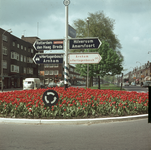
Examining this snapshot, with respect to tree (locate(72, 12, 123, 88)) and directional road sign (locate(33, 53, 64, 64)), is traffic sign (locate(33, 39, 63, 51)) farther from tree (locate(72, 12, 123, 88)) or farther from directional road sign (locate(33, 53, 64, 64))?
tree (locate(72, 12, 123, 88))

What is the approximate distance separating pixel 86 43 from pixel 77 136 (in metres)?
6.06

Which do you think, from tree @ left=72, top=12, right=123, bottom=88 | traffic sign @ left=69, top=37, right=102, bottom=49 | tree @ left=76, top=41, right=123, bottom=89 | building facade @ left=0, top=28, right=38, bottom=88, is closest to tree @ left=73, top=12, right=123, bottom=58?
tree @ left=72, top=12, right=123, bottom=88

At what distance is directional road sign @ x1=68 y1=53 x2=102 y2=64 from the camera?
10.6 metres

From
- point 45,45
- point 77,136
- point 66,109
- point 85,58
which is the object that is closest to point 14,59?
point 45,45

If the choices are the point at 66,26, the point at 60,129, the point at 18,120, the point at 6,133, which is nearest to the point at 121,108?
the point at 60,129

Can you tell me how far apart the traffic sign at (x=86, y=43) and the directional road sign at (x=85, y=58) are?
424mm

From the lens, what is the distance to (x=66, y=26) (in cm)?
1147

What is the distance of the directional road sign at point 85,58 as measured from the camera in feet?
34.8

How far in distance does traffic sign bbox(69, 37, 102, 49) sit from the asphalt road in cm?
463

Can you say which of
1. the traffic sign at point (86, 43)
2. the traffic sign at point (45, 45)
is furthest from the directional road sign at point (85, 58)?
the traffic sign at point (45, 45)

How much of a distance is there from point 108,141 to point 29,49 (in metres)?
57.7

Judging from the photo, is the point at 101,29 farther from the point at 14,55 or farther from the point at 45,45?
the point at 45,45

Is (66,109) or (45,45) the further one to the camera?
(45,45)

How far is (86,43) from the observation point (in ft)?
34.7
